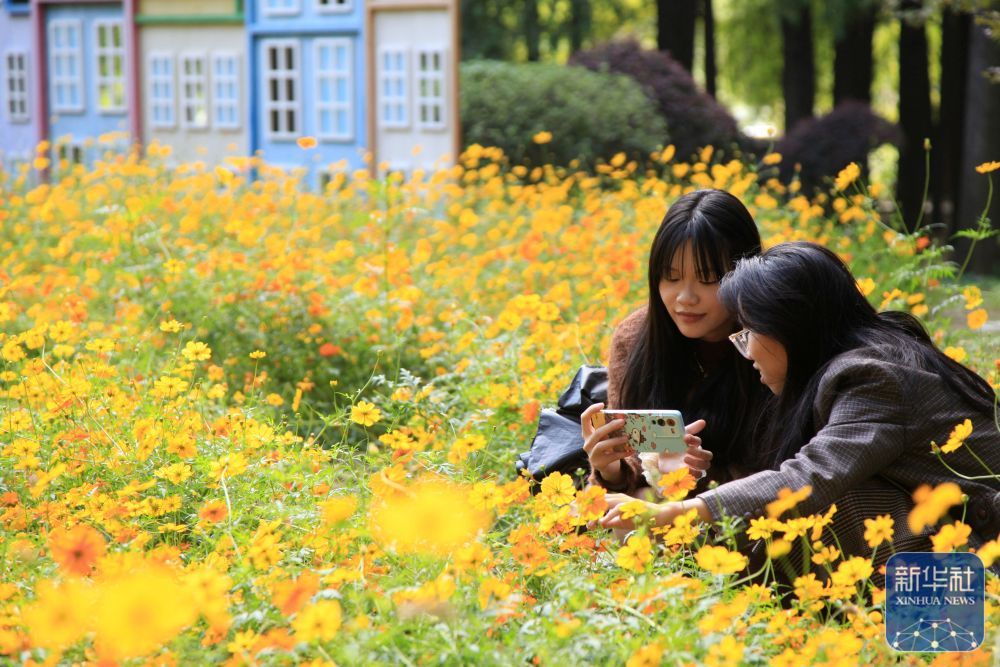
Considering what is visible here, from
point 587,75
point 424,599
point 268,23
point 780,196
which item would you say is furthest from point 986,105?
point 424,599

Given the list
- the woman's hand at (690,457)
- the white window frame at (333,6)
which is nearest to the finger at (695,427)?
the woman's hand at (690,457)

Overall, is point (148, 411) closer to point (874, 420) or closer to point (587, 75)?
point (874, 420)

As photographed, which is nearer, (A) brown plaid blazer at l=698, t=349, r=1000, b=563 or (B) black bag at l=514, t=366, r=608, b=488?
(A) brown plaid blazer at l=698, t=349, r=1000, b=563

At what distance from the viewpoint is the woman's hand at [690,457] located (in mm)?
2773

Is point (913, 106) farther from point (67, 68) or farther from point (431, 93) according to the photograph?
point (67, 68)

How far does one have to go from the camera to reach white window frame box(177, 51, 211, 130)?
34.6ft

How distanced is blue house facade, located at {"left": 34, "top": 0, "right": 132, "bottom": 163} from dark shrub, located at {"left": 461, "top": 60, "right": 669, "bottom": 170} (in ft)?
10.3

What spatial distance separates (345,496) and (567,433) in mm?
825

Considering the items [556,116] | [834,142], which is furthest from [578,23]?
[556,116]

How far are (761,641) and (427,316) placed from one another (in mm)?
2730

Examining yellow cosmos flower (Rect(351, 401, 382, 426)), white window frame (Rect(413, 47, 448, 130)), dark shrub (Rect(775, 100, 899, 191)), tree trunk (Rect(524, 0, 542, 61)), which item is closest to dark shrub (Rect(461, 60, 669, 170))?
white window frame (Rect(413, 47, 448, 130))

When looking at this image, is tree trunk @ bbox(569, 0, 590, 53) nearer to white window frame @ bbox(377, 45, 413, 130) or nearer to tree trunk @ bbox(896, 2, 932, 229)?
tree trunk @ bbox(896, 2, 932, 229)

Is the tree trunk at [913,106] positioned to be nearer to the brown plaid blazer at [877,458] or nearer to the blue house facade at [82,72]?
the blue house facade at [82,72]

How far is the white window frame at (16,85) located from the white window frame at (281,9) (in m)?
2.95
